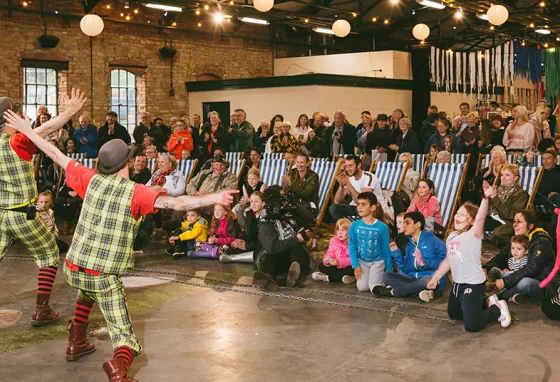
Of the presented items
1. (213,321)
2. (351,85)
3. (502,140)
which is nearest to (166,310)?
(213,321)

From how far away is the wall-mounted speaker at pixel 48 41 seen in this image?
55.6ft

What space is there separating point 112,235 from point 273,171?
637 centimetres

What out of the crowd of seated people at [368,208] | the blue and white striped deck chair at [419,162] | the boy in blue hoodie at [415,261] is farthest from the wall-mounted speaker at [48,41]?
the boy in blue hoodie at [415,261]

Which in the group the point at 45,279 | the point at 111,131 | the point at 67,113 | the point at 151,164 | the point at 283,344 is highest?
the point at 111,131

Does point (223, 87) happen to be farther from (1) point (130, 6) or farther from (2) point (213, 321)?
(2) point (213, 321)

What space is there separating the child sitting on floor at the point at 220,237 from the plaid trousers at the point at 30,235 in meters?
2.92

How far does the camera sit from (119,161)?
4.07 m

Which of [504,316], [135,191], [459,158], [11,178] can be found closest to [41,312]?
[11,178]

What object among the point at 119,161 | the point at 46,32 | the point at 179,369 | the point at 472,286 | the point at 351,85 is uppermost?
the point at 46,32

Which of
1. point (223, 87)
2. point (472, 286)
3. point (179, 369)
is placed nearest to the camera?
point (179, 369)

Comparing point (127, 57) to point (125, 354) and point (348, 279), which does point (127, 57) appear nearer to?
point (348, 279)

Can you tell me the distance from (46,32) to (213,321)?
44.5ft

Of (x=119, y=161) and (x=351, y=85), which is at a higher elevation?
(x=351, y=85)

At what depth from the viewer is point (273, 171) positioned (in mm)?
10344
